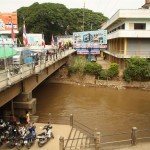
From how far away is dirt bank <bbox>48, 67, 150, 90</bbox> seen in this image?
39969mm

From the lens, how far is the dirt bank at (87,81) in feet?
131

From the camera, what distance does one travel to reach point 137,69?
128ft

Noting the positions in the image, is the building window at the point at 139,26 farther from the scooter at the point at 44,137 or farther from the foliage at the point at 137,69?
the scooter at the point at 44,137

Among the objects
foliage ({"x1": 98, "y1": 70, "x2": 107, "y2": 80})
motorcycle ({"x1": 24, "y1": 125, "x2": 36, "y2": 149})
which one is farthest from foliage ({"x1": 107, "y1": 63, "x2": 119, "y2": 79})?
motorcycle ({"x1": 24, "y1": 125, "x2": 36, "y2": 149})

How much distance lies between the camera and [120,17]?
41.8 m

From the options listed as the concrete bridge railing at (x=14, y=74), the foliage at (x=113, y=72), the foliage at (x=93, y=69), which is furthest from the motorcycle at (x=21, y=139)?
the foliage at (x=93, y=69)

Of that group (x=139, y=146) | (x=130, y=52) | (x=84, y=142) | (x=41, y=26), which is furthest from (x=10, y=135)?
(x=41, y=26)

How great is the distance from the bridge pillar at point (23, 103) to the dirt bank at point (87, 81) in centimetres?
2044

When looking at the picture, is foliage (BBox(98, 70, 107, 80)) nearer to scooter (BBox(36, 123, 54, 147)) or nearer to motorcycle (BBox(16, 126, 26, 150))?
scooter (BBox(36, 123, 54, 147))

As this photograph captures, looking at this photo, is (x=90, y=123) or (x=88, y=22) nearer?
(x=90, y=123)

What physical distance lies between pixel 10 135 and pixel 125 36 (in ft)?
94.3

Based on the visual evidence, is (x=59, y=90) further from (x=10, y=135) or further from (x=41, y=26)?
(x=41, y=26)

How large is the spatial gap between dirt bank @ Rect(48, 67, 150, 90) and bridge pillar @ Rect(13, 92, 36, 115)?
67.1 ft

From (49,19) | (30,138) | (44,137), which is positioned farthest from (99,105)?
(49,19)
